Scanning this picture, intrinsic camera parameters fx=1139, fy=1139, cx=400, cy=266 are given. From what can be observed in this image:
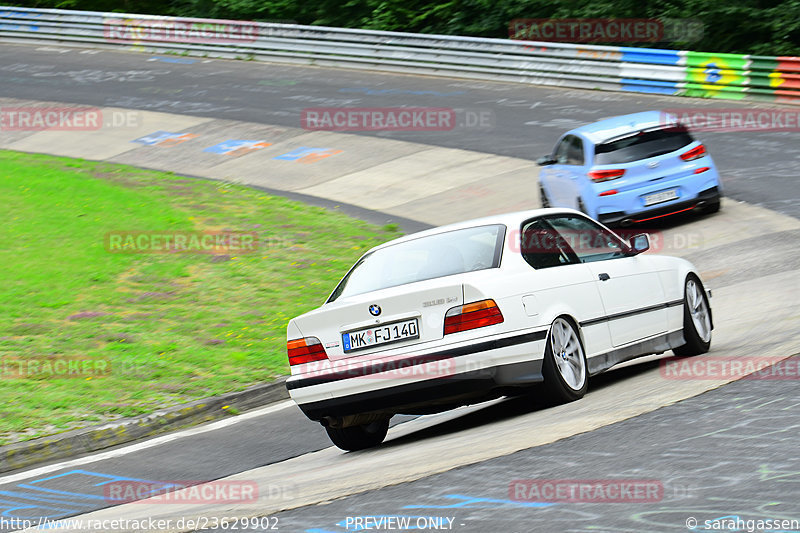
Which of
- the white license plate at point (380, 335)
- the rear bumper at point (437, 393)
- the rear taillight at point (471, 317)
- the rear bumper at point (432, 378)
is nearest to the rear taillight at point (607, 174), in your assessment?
the rear bumper at point (432, 378)

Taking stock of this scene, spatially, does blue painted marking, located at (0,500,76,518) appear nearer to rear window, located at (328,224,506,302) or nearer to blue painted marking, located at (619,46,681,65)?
rear window, located at (328,224,506,302)

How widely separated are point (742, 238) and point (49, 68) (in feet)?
86.6

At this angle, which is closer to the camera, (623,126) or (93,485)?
(93,485)

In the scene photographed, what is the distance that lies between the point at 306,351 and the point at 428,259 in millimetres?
1092

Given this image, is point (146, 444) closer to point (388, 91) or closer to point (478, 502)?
point (478, 502)

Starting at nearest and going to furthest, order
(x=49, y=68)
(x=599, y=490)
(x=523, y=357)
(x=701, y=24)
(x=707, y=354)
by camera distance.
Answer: (x=599, y=490) → (x=523, y=357) → (x=707, y=354) → (x=701, y=24) → (x=49, y=68)

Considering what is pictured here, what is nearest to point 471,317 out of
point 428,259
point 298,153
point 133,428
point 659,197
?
point 428,259

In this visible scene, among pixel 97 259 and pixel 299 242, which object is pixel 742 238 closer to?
pixel 299 242

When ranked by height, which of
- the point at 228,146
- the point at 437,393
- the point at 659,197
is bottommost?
the point at 437,393

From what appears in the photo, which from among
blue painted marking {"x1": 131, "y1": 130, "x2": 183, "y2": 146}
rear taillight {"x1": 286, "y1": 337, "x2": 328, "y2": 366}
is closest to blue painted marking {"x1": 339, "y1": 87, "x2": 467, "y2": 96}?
blue painted marking {"x1": 131, "y1": 130, "x2": 183, "y2": 146}

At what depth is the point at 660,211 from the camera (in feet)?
54.5

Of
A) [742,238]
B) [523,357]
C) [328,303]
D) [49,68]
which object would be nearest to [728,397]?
[523,357]

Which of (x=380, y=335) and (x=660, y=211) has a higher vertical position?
(x=660, y=211)

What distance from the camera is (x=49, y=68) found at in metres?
35.9
